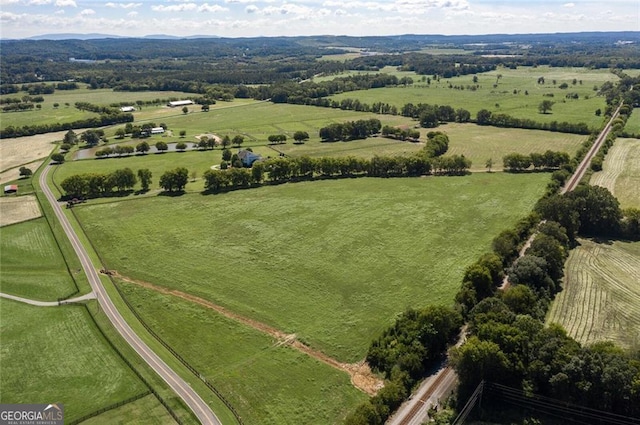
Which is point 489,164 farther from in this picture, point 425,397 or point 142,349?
point 142,349

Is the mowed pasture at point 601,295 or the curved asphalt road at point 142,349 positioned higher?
the mowed pasture at point 601,295

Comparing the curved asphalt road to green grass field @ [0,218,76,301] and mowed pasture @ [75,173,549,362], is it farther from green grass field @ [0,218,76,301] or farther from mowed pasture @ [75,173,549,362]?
mowed pasture @ [75,173,549,362]

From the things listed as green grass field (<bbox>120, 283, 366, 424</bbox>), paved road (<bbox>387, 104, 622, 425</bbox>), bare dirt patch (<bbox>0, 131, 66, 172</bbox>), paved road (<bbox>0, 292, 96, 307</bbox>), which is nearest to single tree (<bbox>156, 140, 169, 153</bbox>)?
bare dirt patch (<bbox>0, 131, 66, 172</bbox>)

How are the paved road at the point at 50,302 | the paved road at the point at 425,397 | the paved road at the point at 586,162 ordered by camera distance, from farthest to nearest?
the paved road at the point at 586,162 < the paved road at the point at 50,302 < the paved road at the point at 425,397

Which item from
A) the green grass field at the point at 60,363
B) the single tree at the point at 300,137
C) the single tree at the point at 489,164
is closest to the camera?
the green grass field at the point at 60,363

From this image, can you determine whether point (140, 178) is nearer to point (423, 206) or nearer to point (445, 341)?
point (423, 206)

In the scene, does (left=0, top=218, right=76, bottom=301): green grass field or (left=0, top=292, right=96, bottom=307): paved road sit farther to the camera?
(left=0, top=218, right=76, bottom=301): green grass field

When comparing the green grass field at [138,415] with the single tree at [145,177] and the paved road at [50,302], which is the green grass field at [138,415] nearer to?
the paved road at [50,302]

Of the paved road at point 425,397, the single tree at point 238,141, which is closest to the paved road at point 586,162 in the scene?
the paved road at point 425,397
